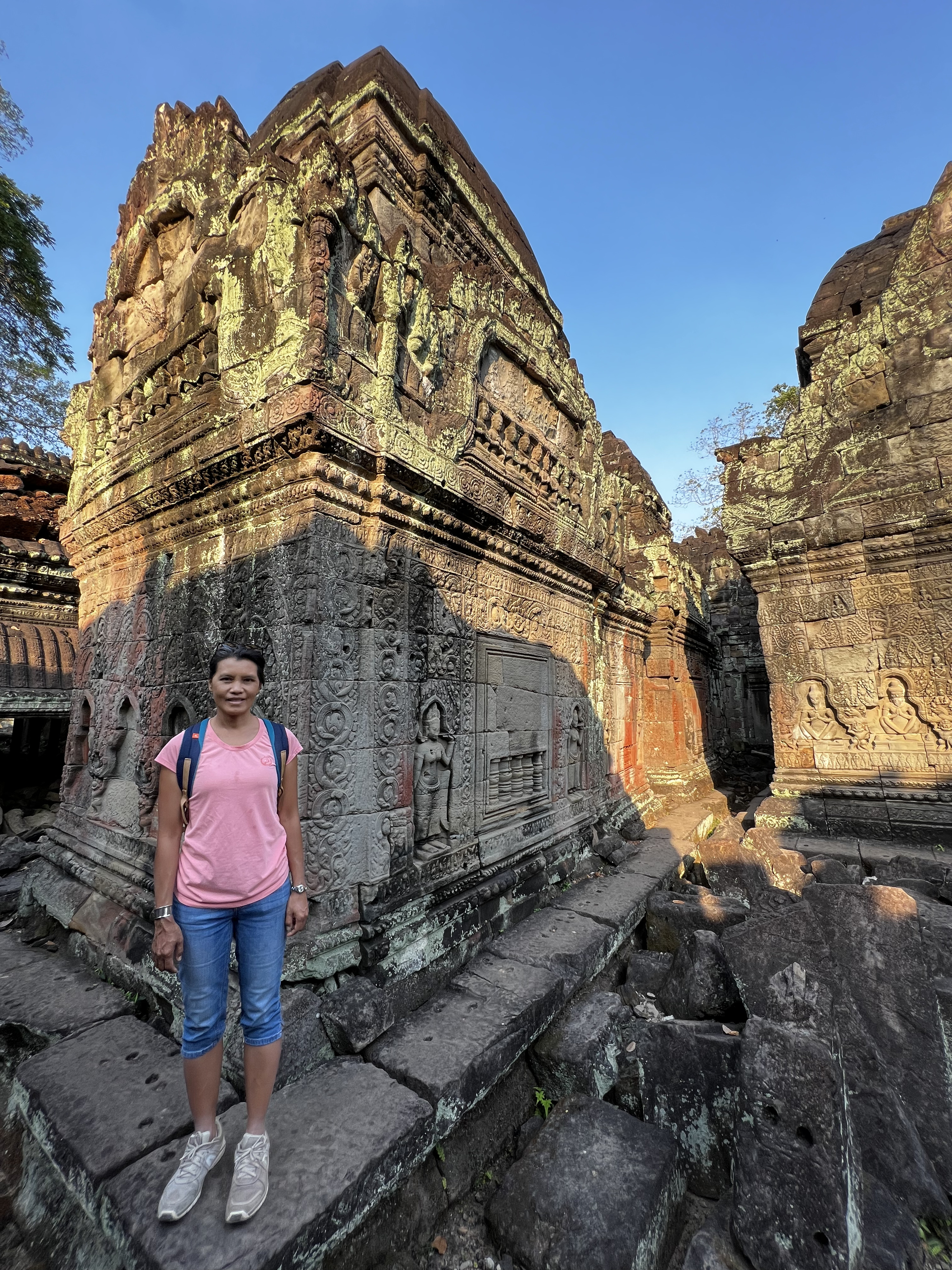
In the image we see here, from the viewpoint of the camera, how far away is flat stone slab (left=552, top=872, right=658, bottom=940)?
12.0ft

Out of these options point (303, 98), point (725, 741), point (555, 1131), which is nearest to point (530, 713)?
point (555, 1131)

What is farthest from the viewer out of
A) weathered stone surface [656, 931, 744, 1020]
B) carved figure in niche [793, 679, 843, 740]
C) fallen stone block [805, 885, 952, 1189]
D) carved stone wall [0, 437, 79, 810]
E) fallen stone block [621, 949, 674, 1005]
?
carved stone wall [0, 437, 79, 810]

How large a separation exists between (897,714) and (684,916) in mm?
3187

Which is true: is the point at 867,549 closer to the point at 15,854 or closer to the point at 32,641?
the point at 15,854

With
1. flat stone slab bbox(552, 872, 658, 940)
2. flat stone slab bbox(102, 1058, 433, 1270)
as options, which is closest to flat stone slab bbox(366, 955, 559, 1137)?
flat stone slab bbox(102, 1058, 433, 1270)

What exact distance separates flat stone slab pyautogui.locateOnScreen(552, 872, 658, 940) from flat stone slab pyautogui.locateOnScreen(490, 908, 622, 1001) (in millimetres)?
77

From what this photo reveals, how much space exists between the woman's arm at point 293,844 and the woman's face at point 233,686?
298 mm

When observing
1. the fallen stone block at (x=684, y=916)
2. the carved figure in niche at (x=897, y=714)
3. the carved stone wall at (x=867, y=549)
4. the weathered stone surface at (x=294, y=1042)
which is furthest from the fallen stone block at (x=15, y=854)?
the carved figure in niche at (x=897, y=714)

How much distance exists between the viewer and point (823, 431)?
5770 mm

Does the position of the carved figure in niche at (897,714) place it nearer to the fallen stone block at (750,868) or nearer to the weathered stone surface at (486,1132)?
the fallen stone block at (750,868)

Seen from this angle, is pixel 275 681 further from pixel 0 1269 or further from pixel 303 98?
pixel 303 98

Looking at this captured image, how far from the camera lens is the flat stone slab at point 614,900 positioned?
144 inches

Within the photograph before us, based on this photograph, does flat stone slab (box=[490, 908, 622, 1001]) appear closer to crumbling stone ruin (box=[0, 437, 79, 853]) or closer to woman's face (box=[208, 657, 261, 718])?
woman's face (box=[208, 657, 261, 718])

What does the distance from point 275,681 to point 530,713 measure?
7.61ft
